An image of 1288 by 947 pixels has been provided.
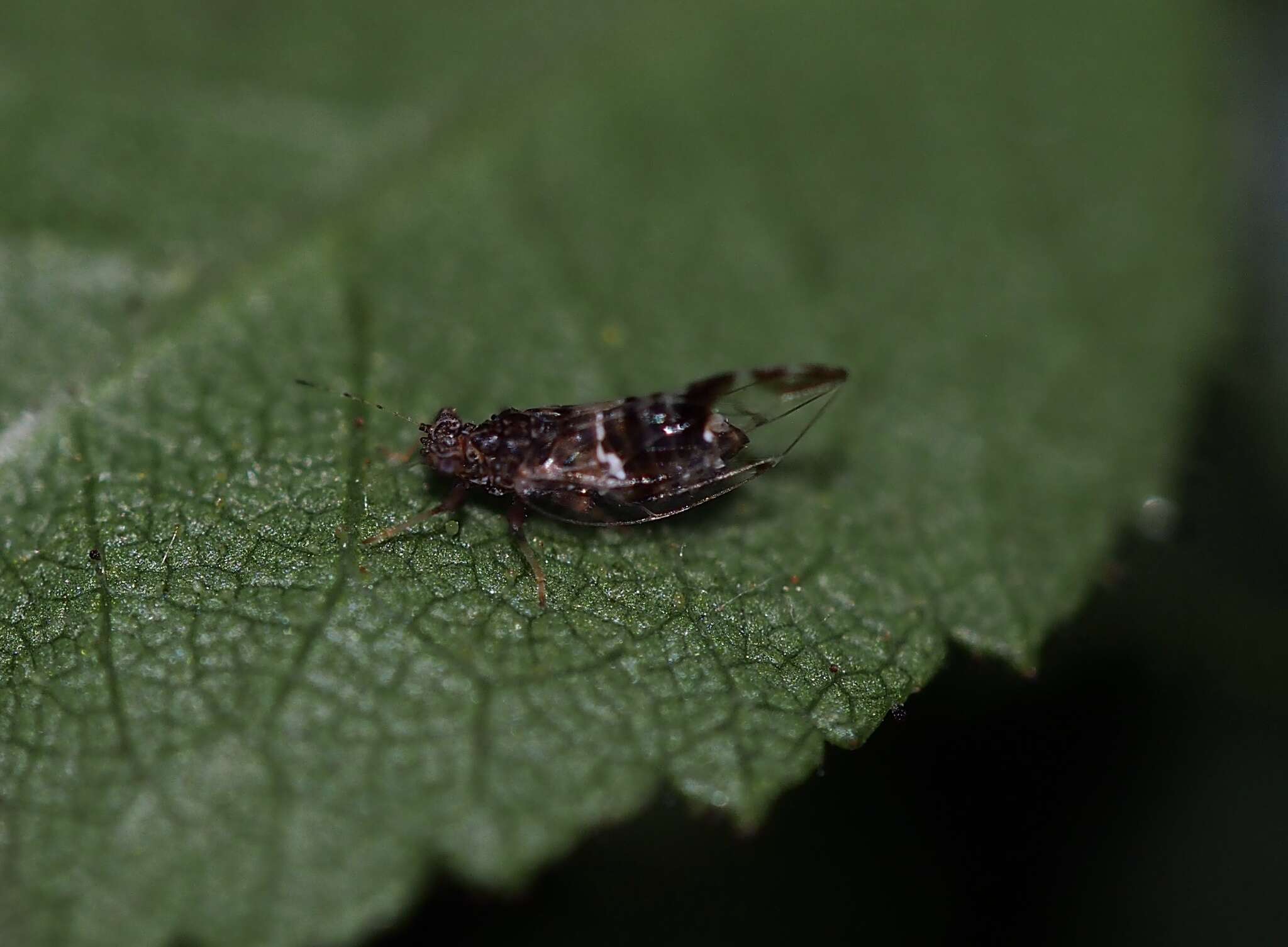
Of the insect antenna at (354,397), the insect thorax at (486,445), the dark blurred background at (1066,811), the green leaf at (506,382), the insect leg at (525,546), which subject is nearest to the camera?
the green leaf at (506,382)

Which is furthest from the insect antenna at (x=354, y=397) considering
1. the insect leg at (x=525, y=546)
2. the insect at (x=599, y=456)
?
the insect leg at (x=525, y=546)

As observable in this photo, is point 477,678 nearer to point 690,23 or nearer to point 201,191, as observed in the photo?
point 201,191

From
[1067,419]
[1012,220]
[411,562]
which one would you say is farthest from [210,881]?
[1012,220]

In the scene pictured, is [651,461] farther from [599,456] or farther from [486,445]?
[486,445]

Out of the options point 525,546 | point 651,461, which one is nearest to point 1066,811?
point 651,461

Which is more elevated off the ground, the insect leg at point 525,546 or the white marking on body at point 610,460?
the white marking on body at point 610,460

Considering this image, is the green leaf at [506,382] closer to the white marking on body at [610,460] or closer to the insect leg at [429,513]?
the insect leg at [429,513]

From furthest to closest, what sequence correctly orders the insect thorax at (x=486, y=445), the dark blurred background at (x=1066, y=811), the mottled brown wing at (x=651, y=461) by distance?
the dark blurred background at (x=1066, y=811)
the mottled brown wing at (x=651, y=461)
the insect thorax at (x=486, y=445)

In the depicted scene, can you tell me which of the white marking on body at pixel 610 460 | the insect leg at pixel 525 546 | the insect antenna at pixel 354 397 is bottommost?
the insect leg at pixel 525 546
